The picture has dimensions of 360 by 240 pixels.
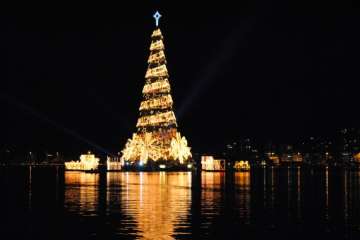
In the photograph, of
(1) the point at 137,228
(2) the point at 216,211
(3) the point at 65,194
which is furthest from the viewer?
(3) the point at 65,194

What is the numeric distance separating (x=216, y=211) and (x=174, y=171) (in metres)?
72.2

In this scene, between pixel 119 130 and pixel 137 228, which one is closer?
pixel 137 228

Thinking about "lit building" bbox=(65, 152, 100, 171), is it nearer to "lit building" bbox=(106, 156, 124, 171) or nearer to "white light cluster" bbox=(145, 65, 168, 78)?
"lit building" bbox=(106, 156, 124, 171)

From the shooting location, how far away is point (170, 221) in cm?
2689

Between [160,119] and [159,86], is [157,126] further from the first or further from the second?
[159,86]

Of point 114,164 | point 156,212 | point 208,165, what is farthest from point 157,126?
point 156,212

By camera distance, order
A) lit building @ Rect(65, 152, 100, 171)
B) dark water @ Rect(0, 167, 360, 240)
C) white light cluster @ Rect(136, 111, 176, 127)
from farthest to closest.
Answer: lit building @ Rect(65, 152, 100, 171) < white light cluster @ Rect(136, 111, 176, 127) < dark water @ Rect(0, 167, 360, 240)

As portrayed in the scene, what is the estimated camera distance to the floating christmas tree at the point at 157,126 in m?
103

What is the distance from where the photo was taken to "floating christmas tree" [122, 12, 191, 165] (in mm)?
103188

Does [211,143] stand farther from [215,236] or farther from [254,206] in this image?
[215,236]

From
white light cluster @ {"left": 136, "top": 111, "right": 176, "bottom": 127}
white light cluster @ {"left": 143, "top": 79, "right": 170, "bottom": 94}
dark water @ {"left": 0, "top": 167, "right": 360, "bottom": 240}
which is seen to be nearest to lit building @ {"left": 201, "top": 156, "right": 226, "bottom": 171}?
white light cluster @ {"left": 136, "top": 111, "right": 176, "bottom": 127}

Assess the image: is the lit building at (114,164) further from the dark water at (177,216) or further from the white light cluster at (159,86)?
the dark water at (177,216)

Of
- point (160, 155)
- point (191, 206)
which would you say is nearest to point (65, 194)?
point (191, 206)

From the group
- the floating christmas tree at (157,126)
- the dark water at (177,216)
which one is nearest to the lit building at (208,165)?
the floating christmas tree at (157,126)
